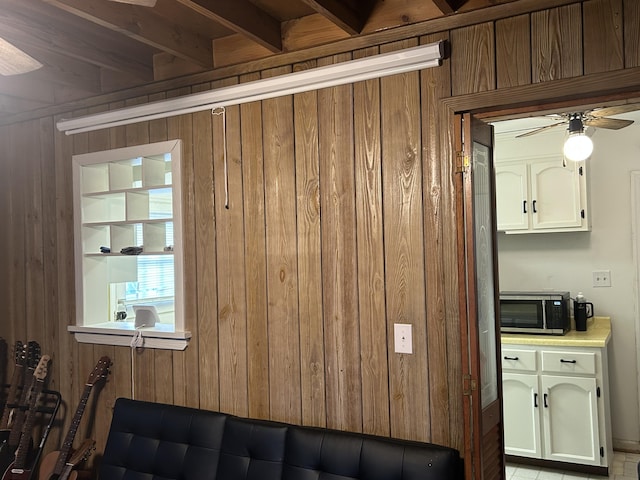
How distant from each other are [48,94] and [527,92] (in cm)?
260

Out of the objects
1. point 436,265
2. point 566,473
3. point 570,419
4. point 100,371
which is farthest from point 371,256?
point 566,473

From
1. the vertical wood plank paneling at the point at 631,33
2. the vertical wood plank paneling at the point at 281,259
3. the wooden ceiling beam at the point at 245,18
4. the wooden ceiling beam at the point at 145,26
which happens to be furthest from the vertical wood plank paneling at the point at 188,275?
the vertical wood plank paneling at the point at 631,33

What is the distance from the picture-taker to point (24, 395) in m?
2.98

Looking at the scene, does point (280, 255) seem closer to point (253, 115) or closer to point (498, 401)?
point (253, 115)

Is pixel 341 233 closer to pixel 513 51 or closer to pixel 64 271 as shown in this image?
pixel 513 51

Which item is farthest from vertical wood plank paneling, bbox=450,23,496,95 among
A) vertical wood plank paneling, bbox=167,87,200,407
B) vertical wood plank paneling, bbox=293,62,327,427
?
vertical wood plank paneling, bbox=167,87,200,407

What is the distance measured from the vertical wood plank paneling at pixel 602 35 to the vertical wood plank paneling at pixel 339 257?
2.94ft

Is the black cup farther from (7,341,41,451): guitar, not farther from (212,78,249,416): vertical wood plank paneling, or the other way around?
(7,341,41,451): guitar

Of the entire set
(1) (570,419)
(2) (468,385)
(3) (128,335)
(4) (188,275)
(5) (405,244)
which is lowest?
(1) (570,419)

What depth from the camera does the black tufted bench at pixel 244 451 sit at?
194 centimetres

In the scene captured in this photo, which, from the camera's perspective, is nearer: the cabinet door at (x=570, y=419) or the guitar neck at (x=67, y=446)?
the guitar neck at (x=67, y=446)

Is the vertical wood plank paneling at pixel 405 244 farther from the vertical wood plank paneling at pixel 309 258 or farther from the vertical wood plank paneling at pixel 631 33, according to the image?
the vertical wood plank paneling at pixel 631 33

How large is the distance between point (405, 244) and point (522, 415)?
7.30 ft

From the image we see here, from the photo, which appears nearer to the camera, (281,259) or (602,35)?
(602,35)
